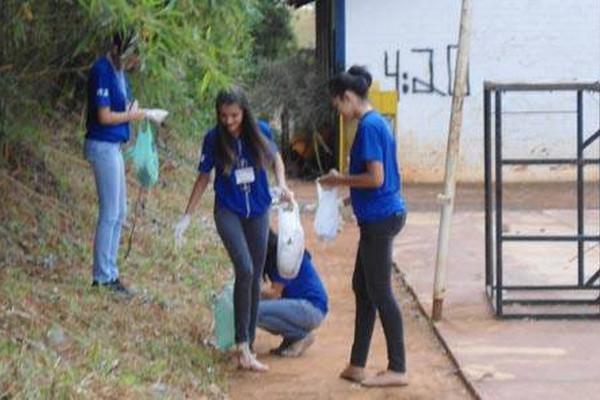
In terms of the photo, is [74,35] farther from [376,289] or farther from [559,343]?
[559,343]

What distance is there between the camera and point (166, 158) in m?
15.6

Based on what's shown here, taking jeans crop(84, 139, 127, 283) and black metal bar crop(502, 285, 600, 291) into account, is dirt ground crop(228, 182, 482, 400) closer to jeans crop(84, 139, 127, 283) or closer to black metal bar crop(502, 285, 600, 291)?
black metal bar crop(502, 285, 600, 291)

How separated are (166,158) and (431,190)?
15.1 feet

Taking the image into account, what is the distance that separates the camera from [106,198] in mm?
7910

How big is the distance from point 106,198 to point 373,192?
2.03m

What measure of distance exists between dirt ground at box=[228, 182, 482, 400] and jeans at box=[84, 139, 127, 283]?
3.70ft

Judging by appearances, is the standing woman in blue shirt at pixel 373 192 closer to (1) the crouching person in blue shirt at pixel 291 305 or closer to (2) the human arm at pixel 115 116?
(1) the crouching person in blue shirt at pixel 291 305

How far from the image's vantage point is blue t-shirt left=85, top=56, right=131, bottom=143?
763cm

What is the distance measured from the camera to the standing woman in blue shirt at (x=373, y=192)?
263 inches

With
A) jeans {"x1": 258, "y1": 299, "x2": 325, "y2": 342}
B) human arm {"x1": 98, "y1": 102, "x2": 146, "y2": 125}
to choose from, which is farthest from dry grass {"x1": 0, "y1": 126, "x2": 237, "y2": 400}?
human arm {"x1": 98, "y1": 102, "x2": 146, "y2": 125}

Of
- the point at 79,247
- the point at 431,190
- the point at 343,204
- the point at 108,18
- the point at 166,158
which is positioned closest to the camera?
the point at 108,18

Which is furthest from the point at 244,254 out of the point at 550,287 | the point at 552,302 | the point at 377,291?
the point at 550,287

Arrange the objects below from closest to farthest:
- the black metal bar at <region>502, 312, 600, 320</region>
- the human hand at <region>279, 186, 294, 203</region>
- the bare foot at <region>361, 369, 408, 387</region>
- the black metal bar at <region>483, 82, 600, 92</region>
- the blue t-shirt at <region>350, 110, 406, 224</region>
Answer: the blue t-shirt at <region>350, 110, 406, 224</region>
the bare foot at <region>361, 369, 408, 387</region>
the human hand at <region>279, 186, 294, 203</region>
the black metal bar at <region>483, 82, 600, 92</region>
the black metal bar at <region>502, 312, 600, 320</region>

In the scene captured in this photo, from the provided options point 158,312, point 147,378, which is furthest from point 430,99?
point 147,378
